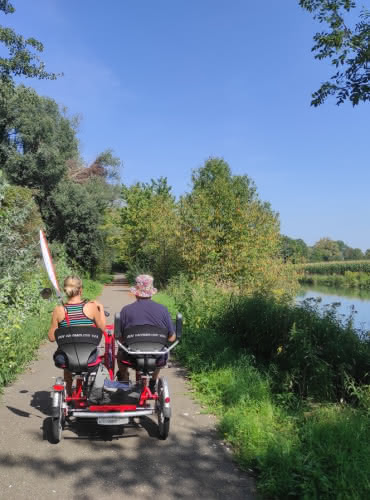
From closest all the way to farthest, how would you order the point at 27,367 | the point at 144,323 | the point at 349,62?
the point at 144,323
the point at 349,62
the point at 27,367

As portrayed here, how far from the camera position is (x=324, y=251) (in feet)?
415

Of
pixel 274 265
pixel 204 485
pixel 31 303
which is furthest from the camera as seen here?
pixel 274 265

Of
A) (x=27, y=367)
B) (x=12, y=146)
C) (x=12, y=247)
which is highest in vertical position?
(x=12, y=146)

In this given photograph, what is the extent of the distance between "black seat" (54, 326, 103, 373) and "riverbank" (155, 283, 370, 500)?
5.59ft

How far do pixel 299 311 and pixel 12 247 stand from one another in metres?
6.08

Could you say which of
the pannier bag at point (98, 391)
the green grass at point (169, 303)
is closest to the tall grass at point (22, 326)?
the pannier bag at point (98, 391)

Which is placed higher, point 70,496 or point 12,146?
point 12,146

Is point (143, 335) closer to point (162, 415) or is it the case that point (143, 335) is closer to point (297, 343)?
point (162, 415)

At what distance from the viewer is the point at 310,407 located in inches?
198

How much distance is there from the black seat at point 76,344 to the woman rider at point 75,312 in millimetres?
145

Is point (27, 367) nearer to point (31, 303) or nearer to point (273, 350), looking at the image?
point (31, 303)

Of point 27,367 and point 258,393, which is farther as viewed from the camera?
point 27,367

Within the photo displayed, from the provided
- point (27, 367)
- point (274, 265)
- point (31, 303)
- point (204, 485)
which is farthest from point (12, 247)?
point (274, 265)

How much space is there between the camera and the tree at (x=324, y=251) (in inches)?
4921
